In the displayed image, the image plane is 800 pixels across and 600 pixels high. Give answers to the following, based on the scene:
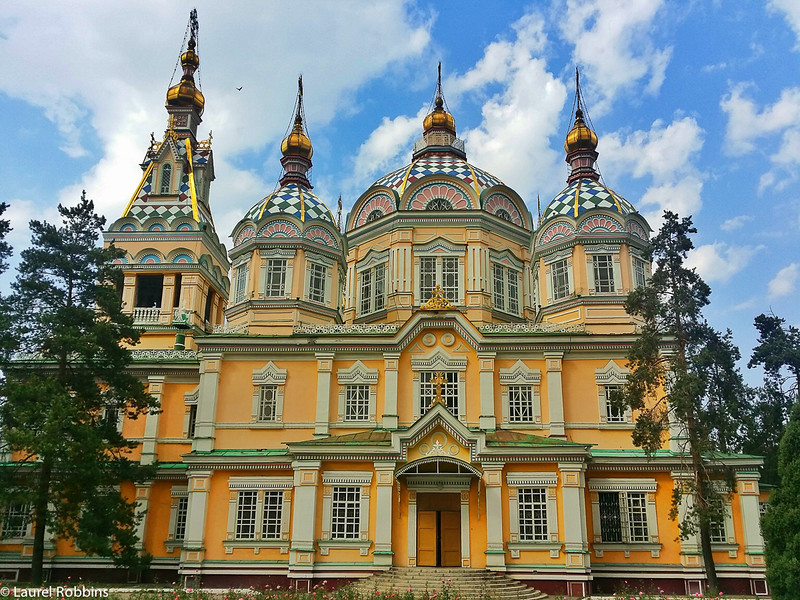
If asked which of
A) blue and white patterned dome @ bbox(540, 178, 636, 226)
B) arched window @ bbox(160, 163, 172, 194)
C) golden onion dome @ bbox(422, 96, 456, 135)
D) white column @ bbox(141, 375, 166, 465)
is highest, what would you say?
golden onion dome @ bbox(422, 96, 456, 135)

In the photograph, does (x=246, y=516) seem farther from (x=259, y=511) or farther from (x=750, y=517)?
(x=750, y=517)

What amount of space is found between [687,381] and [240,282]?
55.7 ft

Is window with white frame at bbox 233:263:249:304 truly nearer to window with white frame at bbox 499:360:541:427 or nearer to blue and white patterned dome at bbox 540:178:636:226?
window with white frame at bbox 499:360:541:427

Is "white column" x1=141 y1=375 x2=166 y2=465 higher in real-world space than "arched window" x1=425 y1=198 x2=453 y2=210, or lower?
lower

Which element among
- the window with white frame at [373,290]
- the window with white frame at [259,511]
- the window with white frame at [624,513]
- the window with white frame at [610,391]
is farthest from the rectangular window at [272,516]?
the window with white frame at [610,391]

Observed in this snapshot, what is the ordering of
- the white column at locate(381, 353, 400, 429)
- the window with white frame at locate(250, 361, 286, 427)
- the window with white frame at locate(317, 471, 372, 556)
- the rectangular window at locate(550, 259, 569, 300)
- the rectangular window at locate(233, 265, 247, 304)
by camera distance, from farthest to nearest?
the rectangular window at locate(233, 265, 247, 304), the rectangular window at locate(550, 259, 569, 300), the window with white frame at locate(250, 361, 286, 427), the white column at locate(381, 353, 400, 429), the window with white frame at locate(317, 471, 372, 556)

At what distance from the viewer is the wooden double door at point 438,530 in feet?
71.5

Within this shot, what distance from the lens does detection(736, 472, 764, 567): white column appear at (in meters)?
22.2

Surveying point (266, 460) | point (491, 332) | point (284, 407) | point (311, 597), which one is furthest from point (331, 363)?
point (311, 597)

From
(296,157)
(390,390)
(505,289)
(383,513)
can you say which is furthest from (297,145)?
(383,513)

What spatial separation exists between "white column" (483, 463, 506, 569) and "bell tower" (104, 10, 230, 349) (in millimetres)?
13945

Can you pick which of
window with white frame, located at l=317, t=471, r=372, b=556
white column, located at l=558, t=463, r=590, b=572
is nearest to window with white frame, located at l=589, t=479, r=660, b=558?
white column, located at l=558, t=463, r=590, b=572

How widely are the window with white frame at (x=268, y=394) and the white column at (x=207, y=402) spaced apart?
135cm

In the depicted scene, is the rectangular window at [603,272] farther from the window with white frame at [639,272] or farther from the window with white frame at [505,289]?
the window with white frame at [505,289]
